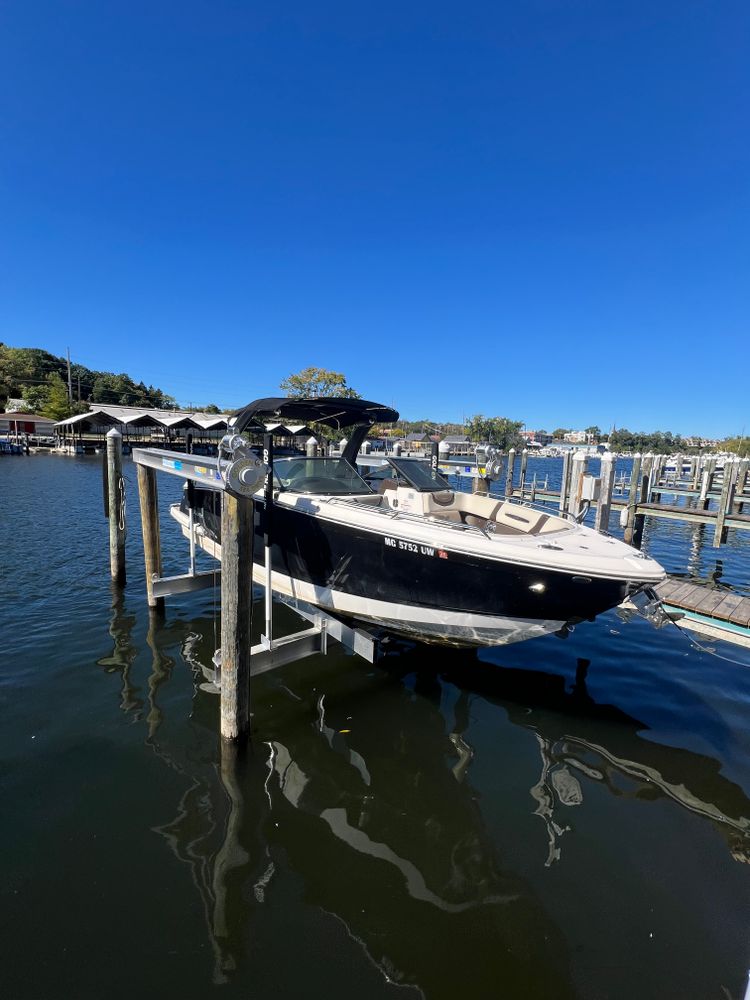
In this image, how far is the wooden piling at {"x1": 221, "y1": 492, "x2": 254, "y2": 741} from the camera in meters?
4.29

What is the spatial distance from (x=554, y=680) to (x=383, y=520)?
3562mm

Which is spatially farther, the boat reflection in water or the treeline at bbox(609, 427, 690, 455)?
the treeline at bbox(609, 427, 690, 455)

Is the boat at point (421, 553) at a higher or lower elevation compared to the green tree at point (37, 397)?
lower

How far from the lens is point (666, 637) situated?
25.7 ft

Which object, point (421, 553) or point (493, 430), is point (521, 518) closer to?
point (421, 553)

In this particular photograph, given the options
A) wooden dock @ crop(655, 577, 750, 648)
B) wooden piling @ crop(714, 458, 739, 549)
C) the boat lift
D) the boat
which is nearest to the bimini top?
the boat

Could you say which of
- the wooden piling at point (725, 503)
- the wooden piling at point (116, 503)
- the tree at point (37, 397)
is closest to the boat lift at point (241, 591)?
the wooden piling at point (116, 503)

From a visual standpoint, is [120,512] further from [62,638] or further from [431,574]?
[431,574]

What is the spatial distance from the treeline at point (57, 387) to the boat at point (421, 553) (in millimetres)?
67942

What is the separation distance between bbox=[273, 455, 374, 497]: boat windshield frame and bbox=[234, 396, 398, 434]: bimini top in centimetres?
72

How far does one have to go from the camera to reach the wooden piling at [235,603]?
14.1 feet

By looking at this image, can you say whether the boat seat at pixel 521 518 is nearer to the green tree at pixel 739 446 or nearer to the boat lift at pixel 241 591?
the boat lift at pixel 241 591

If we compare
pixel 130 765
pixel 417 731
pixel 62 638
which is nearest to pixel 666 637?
pixel 417 731

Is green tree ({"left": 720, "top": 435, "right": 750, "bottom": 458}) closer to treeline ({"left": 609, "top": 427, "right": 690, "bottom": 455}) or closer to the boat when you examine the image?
treeline ({"left": 609, "top": 427, "right": 690, "bottom": 455})
